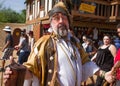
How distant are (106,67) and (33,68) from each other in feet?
12.5

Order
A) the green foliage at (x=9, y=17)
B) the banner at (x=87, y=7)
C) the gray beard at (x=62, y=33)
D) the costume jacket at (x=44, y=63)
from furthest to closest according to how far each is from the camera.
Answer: the green foliage at (x=9, y=17), the banner at (x=87, y=7), the gray beard at (x=62, y=33), the costume jacket at (x=44, y=63)

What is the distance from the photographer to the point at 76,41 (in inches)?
124

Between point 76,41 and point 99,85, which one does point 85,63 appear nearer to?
point 76,41

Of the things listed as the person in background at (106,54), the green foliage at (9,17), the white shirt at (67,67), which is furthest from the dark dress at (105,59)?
the green foliage at (9,17)

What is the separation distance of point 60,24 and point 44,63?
0.39 m

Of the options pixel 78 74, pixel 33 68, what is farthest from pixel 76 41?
pixel 33 68

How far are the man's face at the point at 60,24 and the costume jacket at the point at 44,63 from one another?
0.50 ft

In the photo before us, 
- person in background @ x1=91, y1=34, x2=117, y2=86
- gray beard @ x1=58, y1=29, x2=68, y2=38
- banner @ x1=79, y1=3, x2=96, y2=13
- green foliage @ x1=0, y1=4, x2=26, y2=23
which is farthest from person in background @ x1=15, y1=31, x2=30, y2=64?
green foliage @ x1=0, y1=4, x2=26, y2=23

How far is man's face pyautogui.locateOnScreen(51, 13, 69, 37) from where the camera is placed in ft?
9.66

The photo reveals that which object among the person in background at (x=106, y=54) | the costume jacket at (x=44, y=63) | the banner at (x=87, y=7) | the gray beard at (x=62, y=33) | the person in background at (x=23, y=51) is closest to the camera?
the costume jacket at (x=44, y=63)

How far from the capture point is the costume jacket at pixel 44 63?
9.21 ft

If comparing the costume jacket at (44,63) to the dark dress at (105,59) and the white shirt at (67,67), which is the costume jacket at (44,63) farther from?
the dark dress at (105,59)

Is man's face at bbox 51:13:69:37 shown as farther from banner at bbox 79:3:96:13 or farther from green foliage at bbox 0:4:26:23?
green foliage at bbox 0:4:26:23

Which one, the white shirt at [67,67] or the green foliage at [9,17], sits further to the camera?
the green foliage at [9,17]
